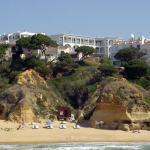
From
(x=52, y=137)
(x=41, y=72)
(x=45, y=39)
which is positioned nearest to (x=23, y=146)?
(x=52, y=137)

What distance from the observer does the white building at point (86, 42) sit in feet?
379

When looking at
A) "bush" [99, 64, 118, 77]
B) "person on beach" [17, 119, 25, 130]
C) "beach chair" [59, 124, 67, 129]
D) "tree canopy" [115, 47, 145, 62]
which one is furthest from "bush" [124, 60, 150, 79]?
"beach chair" [59, 124, 67, 129]

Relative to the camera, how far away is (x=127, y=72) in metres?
72.7

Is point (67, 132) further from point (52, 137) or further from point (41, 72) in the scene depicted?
point (41, 72)

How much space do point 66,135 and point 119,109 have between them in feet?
19.2

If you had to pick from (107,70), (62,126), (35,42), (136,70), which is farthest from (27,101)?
(35,42)

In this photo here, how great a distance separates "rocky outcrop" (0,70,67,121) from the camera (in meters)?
52.6

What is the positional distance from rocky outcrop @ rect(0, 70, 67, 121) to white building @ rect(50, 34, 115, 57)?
2132 inches

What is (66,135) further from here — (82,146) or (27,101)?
(27,101)

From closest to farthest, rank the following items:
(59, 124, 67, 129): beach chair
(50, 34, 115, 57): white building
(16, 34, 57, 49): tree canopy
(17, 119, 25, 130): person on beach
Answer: (17, 119, 25, 130): person on beach → (59, 124, 67, 129): beach chair → (16, 34, 57, 49): tree canopy → (50, 34, 115, 57): white building

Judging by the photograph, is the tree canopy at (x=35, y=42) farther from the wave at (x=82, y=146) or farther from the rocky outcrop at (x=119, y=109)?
the wave at (x=82, y=146)

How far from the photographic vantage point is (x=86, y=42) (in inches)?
4798

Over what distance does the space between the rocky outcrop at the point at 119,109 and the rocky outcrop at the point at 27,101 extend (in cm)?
715

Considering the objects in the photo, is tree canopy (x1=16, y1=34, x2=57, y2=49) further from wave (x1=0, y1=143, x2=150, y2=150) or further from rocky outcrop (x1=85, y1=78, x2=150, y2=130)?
wave (x1=0, y1=143, x2=150, y2=150)
